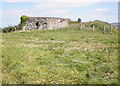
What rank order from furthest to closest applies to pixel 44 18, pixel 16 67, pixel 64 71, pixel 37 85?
pixel 44 18 → pixel 16 67 → pixel 64 71 → pixel 37 85

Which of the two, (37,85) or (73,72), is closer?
(37,85)

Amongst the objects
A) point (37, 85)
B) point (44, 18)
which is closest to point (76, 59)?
point (37, 85)

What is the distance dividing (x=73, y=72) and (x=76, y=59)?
3537 mm

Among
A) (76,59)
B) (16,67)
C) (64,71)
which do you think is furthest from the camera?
(76,59)

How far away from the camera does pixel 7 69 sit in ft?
42.5

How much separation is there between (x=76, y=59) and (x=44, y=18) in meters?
39.9

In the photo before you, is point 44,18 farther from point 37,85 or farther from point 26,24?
point 37,85

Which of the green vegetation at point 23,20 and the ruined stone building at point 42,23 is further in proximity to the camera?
the green vegetation at point 23,20

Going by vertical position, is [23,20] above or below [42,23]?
above

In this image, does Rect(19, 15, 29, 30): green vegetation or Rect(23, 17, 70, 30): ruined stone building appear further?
Rect(19, 15, 29, 30): green vegetation

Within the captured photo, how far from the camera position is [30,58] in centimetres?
1581

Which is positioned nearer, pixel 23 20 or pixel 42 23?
pixel 42 23

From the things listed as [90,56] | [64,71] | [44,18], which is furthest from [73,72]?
[44,18]

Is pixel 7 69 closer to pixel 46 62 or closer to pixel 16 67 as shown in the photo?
pixel 16 67
